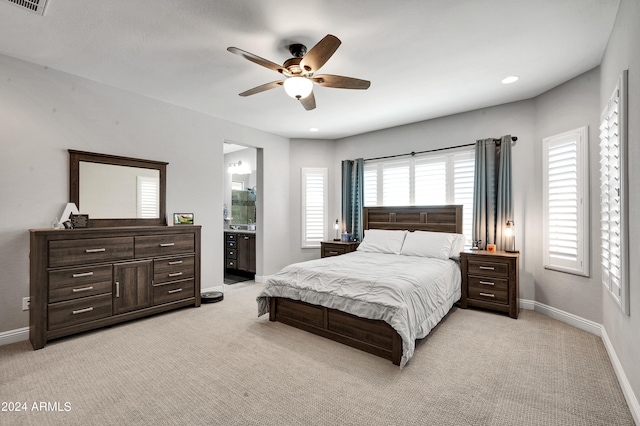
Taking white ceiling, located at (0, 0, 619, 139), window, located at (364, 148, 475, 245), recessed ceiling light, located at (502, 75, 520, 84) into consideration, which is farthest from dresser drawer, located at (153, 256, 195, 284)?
recessed ceiling light, located at (502, 75, 520, 84)

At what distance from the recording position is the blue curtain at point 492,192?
414cm

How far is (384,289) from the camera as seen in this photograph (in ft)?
8.98

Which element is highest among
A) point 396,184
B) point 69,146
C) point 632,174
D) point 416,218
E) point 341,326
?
point 69,146

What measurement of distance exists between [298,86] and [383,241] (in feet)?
9.79

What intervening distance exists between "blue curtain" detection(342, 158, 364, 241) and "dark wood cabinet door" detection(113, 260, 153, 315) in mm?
3436

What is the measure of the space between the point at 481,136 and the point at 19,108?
561 cm

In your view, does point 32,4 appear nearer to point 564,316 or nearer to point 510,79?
point 510,79

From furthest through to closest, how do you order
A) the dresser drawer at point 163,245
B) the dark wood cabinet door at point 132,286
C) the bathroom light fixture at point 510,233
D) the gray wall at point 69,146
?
the bathroom light fixture at point 510,233, the dresser drawer at point 163,245, the dark wood cabinet door at point 132,286, the gray wall at point 69,146

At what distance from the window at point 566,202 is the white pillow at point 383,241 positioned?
187cm

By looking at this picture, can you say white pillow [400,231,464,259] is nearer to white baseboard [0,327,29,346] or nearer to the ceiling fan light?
the ceiling fan light

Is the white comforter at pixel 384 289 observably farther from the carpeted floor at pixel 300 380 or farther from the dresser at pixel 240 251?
the dresser at pixel 240 251

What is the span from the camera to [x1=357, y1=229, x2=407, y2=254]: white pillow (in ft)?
15.4

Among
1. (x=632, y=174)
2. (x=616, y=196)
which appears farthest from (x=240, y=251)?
(x=632, y=174)

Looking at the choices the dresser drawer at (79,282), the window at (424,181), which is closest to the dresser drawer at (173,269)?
the dresser drawer at (79,282)
